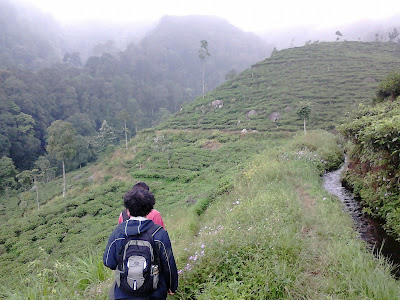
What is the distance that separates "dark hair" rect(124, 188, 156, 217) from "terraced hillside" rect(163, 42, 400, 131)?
24.9 meters

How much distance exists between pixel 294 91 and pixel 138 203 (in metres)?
36.8

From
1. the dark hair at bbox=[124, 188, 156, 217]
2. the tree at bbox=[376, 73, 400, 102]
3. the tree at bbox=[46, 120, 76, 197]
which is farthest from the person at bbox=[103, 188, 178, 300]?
the tree at bbox=[46, 120, 76, 197]

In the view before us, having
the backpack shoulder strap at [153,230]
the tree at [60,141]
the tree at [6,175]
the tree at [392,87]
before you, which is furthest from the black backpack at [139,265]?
the tree at [6,175]

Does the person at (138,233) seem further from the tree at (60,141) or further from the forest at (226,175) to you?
the tree at (60,141)

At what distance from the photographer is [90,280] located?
3.63m

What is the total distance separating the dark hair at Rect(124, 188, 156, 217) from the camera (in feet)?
7.76

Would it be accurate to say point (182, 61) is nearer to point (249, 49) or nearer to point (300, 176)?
point (249, 49)

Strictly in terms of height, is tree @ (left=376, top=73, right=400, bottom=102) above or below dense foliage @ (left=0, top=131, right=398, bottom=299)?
above

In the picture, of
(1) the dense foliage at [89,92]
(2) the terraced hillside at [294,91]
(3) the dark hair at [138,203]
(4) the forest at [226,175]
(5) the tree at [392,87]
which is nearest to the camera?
(3) the dark hair at [138,203]

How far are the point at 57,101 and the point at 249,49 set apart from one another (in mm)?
154152

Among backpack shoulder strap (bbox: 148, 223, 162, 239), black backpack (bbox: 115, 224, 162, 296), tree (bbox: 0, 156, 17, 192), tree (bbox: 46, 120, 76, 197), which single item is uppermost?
backpack shoulder strap (bbox: 148, 223, 162, 239)

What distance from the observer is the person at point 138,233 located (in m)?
2.23

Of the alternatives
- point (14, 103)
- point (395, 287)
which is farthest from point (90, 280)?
point (14, 103)

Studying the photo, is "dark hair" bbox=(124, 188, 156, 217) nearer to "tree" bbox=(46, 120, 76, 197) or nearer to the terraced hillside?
the terraced hillside
